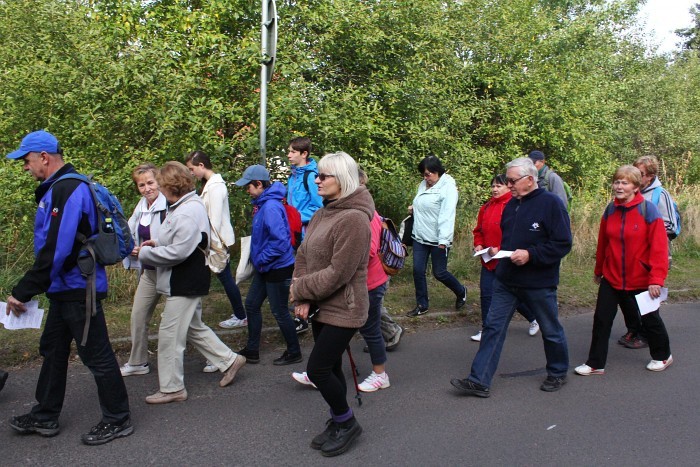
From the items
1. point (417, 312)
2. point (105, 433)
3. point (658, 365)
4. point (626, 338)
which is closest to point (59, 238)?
point (105, 433)

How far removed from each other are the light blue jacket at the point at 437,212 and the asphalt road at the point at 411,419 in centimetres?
143

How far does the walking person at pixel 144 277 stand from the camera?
4.93 metres

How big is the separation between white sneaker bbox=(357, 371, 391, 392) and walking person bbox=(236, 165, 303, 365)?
817 mm

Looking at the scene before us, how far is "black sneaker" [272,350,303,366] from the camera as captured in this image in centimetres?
536

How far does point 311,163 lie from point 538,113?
726 cm

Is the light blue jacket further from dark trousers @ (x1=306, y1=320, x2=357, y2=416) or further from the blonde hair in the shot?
dark trousers @ (x1=306, y1=320, x2=357, y2=416)

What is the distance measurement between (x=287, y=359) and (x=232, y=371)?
662 mm

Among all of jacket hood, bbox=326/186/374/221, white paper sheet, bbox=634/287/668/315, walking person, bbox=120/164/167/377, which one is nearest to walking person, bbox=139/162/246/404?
walking person, bbox=120/164/167/377

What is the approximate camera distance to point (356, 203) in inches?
144

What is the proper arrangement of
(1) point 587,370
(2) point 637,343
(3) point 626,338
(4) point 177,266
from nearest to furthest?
(4) point 177,266 < (1) point 587,370 < (2) point 637,343 < (3) point 626,338

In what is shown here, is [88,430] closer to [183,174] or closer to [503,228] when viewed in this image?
[183,174]

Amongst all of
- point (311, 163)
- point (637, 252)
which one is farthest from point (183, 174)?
point (637, 252)

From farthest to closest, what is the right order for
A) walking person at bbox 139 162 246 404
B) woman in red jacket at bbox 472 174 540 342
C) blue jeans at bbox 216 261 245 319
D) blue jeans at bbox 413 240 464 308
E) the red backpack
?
1. blue jeans at bbox 413 240 464 308
2. blue jeans at bbox 216 261 245 319
3. woman in red jacket at bbox 472 174 540 342
4. the red backpack
5. walking person at bbox 139 162 246 404

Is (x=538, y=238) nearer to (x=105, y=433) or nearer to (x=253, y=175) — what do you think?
(x=253, y=175)
